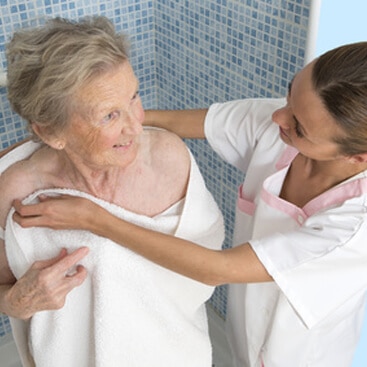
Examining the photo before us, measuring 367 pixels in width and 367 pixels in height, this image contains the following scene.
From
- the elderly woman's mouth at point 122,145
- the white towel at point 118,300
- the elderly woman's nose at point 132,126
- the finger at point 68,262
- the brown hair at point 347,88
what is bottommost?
the white towel at point 118,300

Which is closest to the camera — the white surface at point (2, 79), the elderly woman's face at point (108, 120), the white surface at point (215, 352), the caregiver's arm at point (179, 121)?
the elderly woman's face at point (108, 120)

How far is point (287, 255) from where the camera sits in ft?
3.88

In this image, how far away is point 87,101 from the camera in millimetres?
1151

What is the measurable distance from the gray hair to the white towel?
24cm

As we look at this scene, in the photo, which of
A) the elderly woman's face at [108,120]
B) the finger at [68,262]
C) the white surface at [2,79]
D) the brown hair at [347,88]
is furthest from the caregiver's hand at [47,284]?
the white surface at [2,79]

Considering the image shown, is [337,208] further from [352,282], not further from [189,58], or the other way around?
[189,58]

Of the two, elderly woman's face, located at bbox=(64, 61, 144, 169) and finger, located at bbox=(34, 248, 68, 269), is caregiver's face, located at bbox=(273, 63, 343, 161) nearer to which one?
elderly woman's face, located at bbox=(64, 61, 144, 169)

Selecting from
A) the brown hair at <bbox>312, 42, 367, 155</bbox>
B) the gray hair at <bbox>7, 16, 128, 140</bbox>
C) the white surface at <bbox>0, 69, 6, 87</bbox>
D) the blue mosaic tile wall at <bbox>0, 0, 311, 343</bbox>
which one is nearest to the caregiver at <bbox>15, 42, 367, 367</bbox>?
the brown hair at <bbox>312, 42, 367, 155</bbox>

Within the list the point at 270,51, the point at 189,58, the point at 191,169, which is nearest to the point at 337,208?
the point at 191,169

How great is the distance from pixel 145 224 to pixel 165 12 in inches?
46.0

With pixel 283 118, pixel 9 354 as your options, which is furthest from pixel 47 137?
pixel 9 354

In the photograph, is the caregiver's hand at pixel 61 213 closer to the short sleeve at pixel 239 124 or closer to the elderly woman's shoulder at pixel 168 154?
the elderly woman's shoulder at pixel 168 154

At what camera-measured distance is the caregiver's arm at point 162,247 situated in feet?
3.88

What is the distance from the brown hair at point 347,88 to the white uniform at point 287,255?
137 mm
